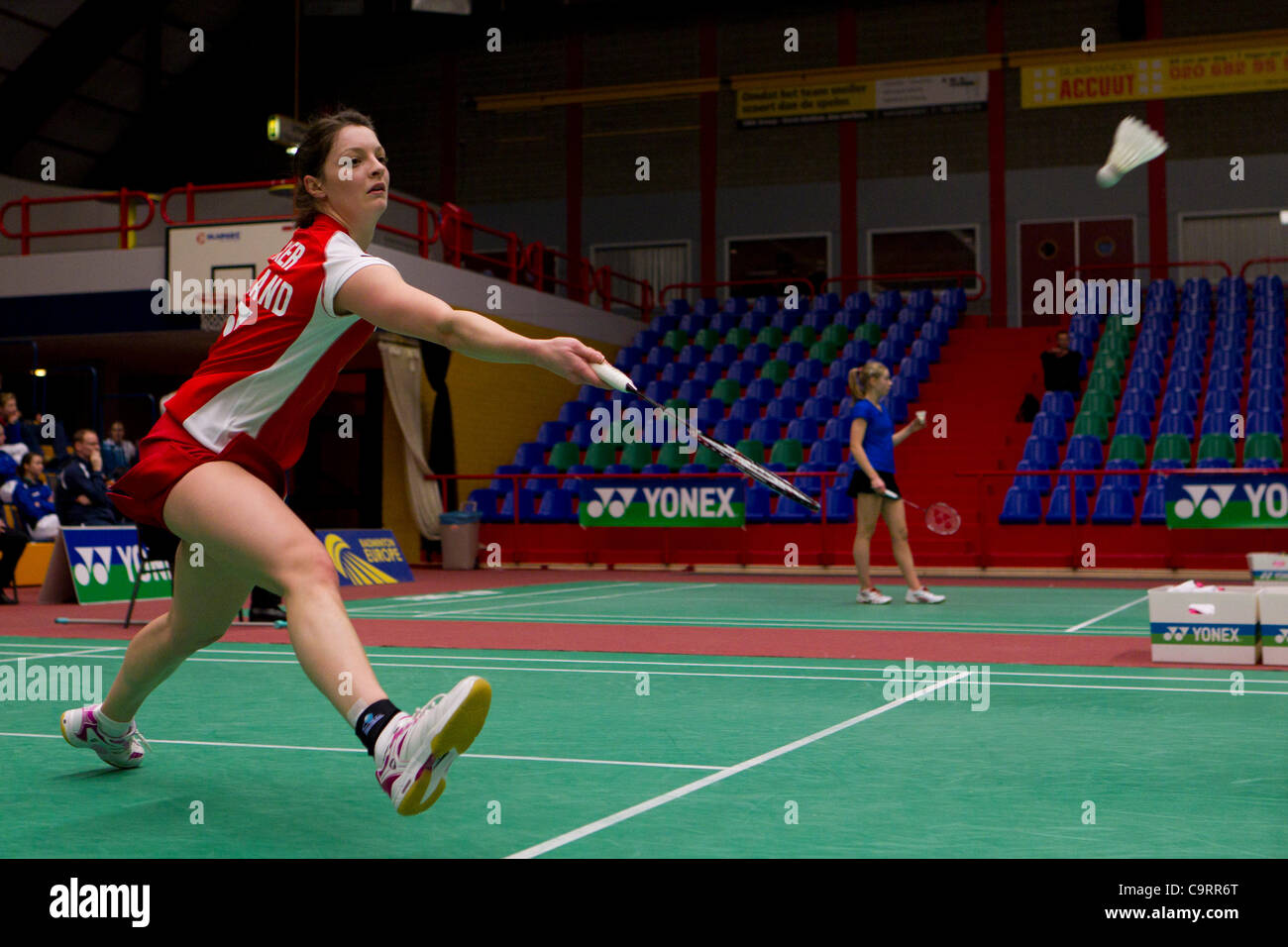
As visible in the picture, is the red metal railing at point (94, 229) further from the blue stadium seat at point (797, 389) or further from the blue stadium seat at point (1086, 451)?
the blue stadium seat at point (1086, 451)

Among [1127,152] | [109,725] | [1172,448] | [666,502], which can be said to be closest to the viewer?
[109,725]

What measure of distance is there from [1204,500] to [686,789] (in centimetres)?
1323

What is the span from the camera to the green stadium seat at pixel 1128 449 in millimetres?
17625

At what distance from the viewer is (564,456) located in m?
20.6

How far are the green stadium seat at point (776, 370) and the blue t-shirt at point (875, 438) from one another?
10.1 m

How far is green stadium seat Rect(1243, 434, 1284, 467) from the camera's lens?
1720 cm

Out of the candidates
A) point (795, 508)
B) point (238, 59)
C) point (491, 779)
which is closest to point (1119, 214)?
point (795, 508)

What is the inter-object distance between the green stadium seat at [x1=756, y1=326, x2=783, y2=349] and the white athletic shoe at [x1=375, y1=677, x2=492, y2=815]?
20.0m

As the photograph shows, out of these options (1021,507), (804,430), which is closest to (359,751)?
(1021,507)

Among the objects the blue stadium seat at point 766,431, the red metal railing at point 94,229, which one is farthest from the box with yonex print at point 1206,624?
the red metal railing at point 94,229

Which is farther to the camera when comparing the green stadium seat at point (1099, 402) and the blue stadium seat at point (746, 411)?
the blue stadium seat at point (746, 411)

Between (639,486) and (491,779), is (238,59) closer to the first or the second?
(639,486)

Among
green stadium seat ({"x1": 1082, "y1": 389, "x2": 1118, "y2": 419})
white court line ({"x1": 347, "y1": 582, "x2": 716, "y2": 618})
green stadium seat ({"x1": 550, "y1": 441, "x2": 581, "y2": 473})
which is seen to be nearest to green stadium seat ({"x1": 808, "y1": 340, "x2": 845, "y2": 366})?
green stadium seat ({"x1": 1082, "y1": 389, "x2": 1118, "y2": 419})

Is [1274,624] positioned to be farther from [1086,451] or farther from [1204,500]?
[1086,451]
